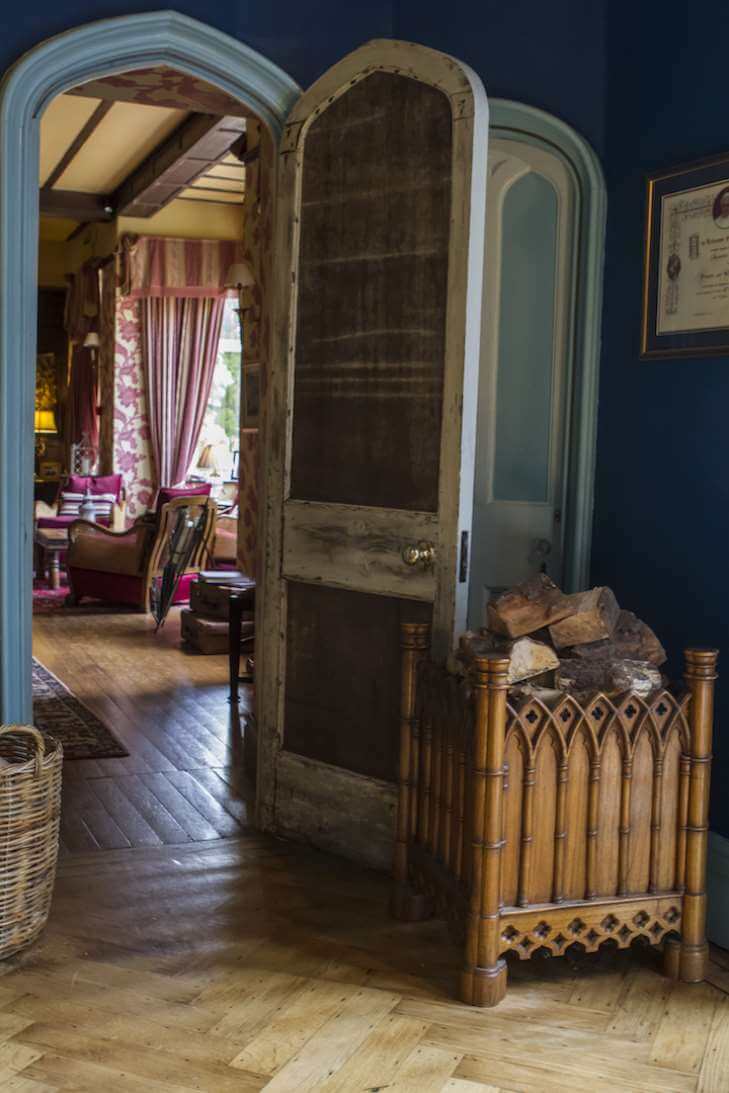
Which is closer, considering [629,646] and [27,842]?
[27,842]

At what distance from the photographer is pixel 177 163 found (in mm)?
9656

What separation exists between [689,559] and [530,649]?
83 cm

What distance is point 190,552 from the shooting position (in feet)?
29.5

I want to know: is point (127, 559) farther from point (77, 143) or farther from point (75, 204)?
point (75, 204)

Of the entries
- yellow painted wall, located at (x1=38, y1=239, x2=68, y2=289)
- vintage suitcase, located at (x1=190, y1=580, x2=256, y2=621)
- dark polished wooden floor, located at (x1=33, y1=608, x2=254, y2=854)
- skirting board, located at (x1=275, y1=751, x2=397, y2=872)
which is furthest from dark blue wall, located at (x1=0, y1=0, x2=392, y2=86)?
yellow painted wall, located at (x1=38, y1=239, x2=68, y2=289)

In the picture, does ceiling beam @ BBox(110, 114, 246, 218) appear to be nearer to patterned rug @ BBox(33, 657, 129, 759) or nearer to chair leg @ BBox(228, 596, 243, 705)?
chair leg @ BBox(228, 596, 243, 705)

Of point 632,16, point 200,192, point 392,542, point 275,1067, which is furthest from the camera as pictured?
point 200,192

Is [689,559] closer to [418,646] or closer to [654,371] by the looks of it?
[654,371]

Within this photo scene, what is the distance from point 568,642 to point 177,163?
7461 mm

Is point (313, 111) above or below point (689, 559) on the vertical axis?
above

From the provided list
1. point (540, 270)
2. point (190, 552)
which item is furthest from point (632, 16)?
point (190, 552)

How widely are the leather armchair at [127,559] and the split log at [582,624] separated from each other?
5.86m

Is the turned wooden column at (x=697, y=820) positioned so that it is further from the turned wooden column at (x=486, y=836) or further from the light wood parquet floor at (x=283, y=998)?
the turned wooden column at (x=486, y=836)

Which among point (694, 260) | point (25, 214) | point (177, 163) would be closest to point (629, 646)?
point (694, 260)
